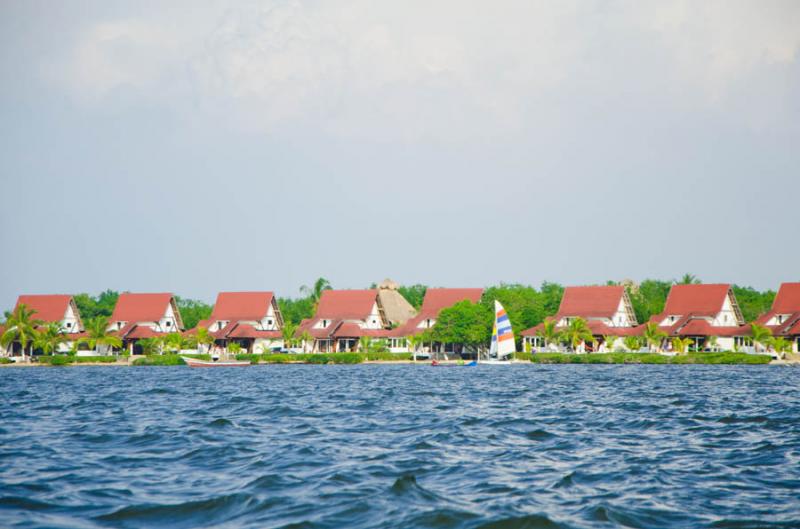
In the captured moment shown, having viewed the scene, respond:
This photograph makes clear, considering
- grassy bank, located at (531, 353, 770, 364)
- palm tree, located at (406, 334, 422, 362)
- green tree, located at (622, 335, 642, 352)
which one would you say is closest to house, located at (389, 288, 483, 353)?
palm tree, located at (406, 334, 422, 362)

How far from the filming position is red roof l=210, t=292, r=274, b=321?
8806 cm

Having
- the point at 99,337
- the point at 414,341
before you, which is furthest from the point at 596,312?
the point at 99,337

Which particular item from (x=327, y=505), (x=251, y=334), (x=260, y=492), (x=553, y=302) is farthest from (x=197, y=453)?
(x=553, y=302)

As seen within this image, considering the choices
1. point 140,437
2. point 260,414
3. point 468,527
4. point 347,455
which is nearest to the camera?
point 468,527

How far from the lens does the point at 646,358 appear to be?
69.2 meters

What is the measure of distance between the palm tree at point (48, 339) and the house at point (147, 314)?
691cm

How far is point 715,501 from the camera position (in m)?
12.3

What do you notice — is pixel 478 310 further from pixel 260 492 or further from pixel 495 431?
pixel 260 492

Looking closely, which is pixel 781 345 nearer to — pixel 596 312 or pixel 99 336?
pixel 596 312

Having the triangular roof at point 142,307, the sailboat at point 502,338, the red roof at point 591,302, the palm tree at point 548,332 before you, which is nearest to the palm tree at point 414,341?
the sailboat at point 502,338

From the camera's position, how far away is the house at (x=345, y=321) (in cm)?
8412

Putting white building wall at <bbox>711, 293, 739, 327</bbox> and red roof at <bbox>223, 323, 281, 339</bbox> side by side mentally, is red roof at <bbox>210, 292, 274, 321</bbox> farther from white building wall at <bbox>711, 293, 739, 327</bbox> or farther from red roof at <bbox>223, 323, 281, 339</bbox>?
white building wall at <bbox>711, 293, 739, 327</bbox>

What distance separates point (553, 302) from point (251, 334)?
98.1ft

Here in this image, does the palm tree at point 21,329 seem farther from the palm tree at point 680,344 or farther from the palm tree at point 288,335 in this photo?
the palm tree at point 680,344
